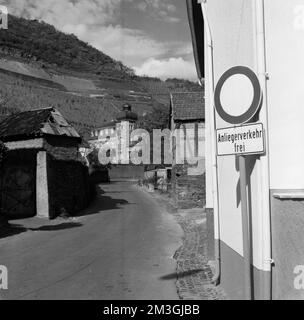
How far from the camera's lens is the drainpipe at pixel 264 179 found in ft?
15.4

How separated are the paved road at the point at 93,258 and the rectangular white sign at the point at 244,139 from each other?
3.17 meters

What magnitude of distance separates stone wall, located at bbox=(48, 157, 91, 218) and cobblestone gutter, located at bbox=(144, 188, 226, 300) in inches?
220

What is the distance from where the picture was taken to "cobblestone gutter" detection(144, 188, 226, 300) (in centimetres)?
675

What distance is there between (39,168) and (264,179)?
14.5 meters

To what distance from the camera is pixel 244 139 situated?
4.41m

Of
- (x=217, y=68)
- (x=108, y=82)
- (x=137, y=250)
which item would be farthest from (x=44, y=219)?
(x=108, y=82)

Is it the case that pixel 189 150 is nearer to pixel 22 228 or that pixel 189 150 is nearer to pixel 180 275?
pixel 22 228

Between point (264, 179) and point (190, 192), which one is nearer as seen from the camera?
point (264, 179)

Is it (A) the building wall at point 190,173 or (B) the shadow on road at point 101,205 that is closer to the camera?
(B) the shadow on road at point 101,205

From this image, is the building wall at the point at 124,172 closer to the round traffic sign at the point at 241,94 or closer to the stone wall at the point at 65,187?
the stone wall at the point at 65,187

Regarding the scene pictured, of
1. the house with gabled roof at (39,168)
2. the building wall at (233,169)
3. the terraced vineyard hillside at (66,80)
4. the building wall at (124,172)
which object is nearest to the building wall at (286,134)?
the building wall at (233,169)

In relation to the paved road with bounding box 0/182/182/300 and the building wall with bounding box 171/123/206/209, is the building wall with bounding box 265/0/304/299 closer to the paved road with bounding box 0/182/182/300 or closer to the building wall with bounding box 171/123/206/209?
the paved road with bounding box 0/182/182/300

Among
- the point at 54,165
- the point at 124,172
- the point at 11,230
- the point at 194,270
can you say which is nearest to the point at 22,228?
the point at 11,230
